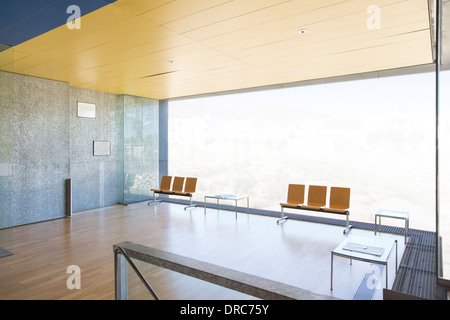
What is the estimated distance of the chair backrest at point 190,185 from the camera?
7957 mm

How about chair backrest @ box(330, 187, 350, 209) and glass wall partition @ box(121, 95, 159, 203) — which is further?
glass wall partition @ box(121, 95, 159, 203)

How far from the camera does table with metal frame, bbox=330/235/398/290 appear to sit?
127 inches

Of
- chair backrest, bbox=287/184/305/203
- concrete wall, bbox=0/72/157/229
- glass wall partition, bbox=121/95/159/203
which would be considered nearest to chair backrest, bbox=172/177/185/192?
glass wall partition, bbox=121/95/159/203

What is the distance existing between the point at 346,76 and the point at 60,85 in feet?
19.5

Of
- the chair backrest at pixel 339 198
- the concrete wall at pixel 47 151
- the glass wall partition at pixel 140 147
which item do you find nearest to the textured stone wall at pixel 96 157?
the concrete wall at pixel 47 151

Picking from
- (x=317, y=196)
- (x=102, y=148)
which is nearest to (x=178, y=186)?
(x=102, y=148)

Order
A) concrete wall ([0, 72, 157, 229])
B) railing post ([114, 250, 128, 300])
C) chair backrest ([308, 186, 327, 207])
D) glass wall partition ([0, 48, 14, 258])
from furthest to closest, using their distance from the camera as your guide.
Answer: chair backrest ([308, 186, 327, 207]) < concrete wall ([0, 72, 157, 229]) < glass wall partition ([0, 48, 14, 258]) < railing post ([114, 250, 128, 300])

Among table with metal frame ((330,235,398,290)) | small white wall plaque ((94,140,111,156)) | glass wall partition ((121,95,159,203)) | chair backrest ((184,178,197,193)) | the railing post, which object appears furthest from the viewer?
glass wall partition ((121,95,159,203))

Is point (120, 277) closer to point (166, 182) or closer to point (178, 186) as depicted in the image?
point (178, 186)

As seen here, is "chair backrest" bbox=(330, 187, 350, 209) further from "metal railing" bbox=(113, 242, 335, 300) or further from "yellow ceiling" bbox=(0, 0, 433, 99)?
"metal railing" bbox=(113, 242, 335, 300)

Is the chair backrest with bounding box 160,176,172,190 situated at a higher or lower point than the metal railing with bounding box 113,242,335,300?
lower

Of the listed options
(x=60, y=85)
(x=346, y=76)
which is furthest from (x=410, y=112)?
(x=60, y=85)

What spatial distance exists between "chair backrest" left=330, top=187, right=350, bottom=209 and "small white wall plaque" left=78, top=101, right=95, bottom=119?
19.5ft

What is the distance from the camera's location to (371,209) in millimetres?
5922
